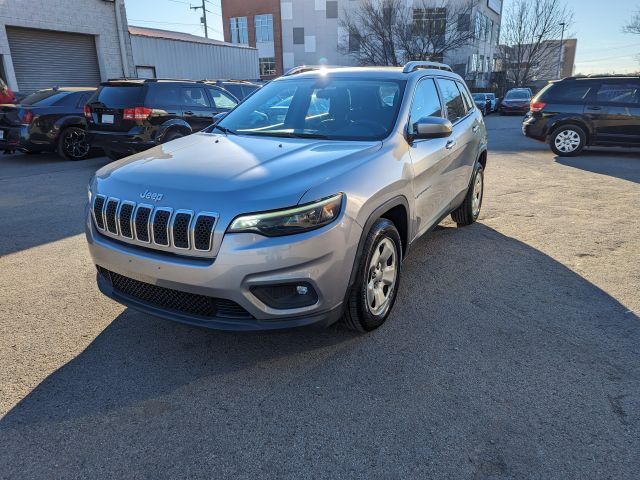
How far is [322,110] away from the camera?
3990 mm

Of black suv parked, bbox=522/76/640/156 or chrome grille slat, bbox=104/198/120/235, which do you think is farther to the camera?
black suv parked, bbox=522/76/640/156

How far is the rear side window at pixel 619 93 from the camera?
422 inches

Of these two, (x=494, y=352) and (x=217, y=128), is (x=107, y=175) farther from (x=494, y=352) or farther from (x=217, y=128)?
(x=494, y=352)

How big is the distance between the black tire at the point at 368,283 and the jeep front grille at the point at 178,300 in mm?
726

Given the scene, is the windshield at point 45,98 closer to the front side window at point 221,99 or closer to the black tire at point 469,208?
the front side window at point 221,99

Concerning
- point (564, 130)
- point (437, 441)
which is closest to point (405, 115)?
point (437, 441)

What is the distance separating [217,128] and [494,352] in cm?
289

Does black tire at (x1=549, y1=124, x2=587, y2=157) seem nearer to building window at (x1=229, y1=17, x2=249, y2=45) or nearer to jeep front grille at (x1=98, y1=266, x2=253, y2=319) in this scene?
jeep front grille at (x1=98, y1=266, x2=253, y2=319)

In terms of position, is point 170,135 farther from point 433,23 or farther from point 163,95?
point 433,23

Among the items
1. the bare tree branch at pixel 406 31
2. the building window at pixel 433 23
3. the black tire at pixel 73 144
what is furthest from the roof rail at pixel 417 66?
the building window at pixel 433 23

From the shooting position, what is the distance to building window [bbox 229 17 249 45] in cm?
4975

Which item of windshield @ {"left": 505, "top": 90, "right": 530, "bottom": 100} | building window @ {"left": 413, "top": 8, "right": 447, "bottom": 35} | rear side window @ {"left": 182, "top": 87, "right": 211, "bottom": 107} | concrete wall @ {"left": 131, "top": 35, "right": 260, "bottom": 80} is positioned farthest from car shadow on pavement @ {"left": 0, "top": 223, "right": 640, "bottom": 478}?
building window @ {"left": 413, "top": 8, "right": 447, "bottom": 35}

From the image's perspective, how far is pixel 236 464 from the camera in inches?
86.8

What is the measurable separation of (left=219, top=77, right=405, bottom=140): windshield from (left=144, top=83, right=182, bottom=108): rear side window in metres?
5.19
